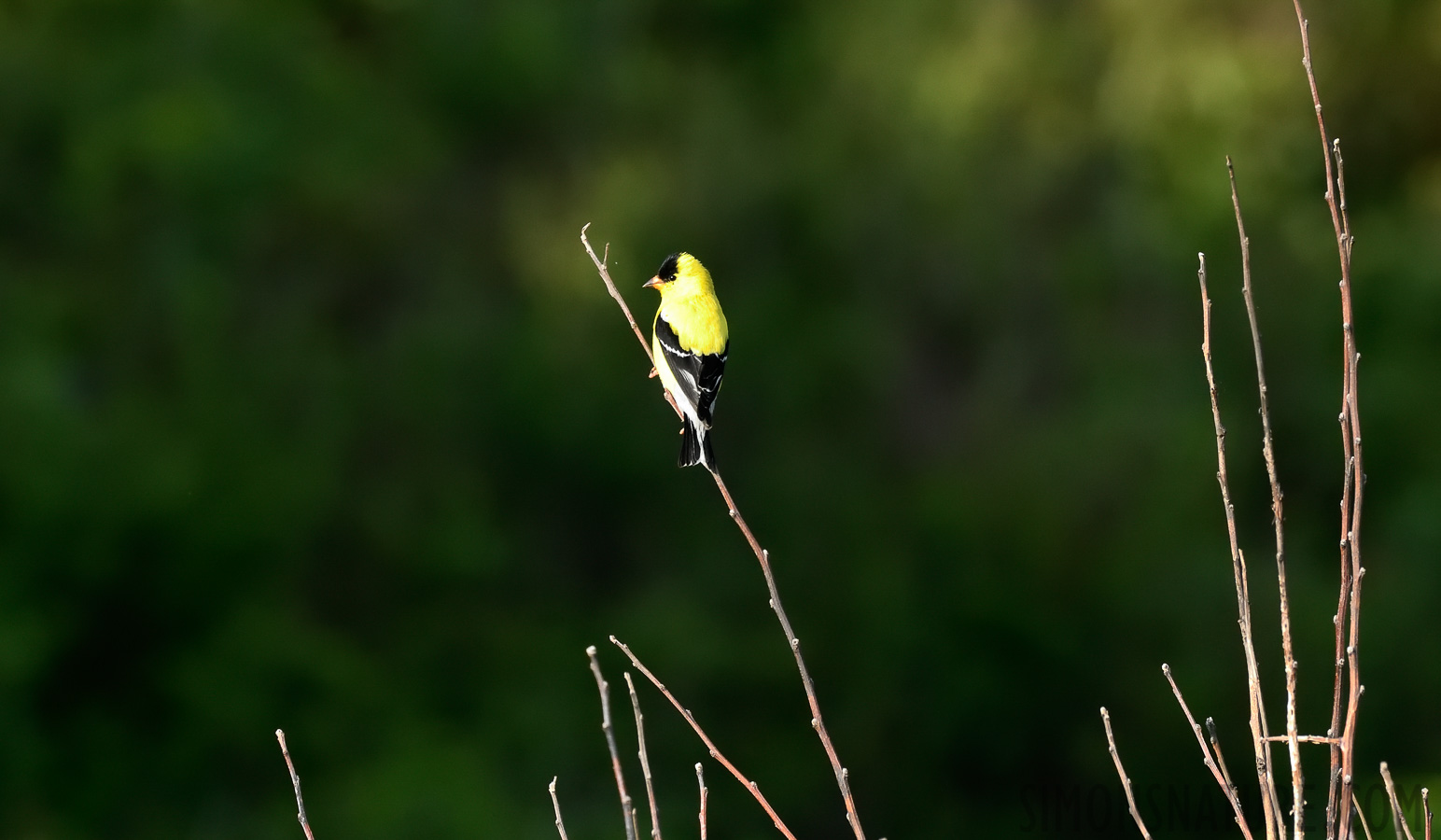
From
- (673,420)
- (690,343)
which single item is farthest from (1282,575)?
(673,420)

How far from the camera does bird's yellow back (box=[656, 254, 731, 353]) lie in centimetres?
398

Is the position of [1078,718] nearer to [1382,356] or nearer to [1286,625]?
[1382,356]

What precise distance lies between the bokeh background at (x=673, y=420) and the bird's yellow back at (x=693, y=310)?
8782 millimetres

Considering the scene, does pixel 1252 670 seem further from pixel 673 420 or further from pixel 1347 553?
pixel 673 420

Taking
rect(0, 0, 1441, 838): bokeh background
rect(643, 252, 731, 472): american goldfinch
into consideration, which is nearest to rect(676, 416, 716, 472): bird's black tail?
rect(643, 252, 731, 472): american goldfinch

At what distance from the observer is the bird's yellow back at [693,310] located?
13.1 ft

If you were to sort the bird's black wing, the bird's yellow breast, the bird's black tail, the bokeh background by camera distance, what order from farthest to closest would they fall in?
the bokeh background < the bird's yellow breast < the bird's black wing < the bird's black tail

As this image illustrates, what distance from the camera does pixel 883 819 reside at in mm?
13375

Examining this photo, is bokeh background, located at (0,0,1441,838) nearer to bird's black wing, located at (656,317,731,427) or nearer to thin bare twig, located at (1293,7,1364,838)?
bird's black wing, located at (656,317,731,427)

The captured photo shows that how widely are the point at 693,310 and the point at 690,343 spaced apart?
0.46 ft

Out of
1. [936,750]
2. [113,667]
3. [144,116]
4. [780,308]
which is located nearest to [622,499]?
[780,308]

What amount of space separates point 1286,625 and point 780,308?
42.4 feet

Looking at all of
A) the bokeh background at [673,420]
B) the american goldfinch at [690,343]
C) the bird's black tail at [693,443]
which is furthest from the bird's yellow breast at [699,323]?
the bokeh background at [673,420]

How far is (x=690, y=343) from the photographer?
156 inches
